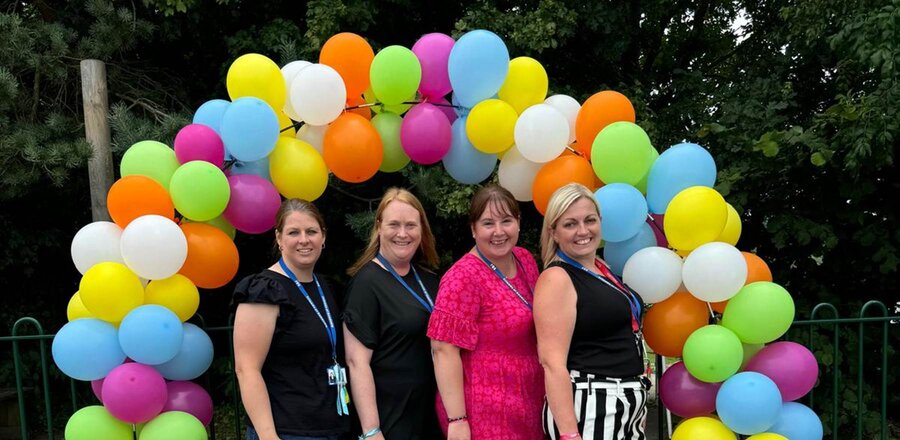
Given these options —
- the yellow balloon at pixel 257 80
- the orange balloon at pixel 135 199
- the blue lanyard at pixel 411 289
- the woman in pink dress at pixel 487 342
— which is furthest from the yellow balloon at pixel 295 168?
the woman in pink dress at pixel 487 342

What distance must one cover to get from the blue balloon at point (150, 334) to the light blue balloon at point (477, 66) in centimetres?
149

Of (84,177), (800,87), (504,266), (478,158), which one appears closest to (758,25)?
(800,87)

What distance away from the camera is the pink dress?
7.56 ft

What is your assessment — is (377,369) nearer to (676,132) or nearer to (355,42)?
(355,42)

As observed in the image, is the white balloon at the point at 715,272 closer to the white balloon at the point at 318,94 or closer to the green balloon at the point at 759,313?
the green balloon at the point at 759,313

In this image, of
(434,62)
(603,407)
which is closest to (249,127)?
(434,62)

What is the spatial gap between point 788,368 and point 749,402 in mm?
274

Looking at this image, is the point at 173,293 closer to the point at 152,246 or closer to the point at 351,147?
the point at 152,246

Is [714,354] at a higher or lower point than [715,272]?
lower

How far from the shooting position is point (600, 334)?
7.61ft

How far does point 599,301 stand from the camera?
231 cm

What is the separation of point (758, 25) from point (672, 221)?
5779mm

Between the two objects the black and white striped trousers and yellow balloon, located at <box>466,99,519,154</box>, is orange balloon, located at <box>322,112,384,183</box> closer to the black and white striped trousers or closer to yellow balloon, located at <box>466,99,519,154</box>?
yellow balloon, located at <box>466,99,519,154</box>

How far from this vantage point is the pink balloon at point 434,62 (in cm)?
298
